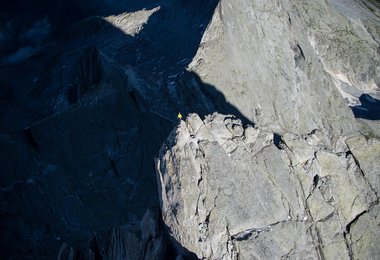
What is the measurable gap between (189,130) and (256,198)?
14.9 ft

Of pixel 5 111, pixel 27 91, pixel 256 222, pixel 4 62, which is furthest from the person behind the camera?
pixel 4 62

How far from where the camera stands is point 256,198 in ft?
74.3

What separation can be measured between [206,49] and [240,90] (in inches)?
202

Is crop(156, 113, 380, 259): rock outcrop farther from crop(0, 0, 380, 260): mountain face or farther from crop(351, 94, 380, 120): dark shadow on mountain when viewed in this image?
crop(351, 94, 380, 120): dark shadow on mountain

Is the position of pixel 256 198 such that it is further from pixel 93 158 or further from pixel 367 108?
pixel 367 108

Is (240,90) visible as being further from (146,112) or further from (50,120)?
(50,120)

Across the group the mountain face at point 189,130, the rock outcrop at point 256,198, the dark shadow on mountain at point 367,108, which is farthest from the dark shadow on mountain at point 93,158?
the dark shadow on mountain at point 367,108

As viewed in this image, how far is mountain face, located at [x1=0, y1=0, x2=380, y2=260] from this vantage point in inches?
888

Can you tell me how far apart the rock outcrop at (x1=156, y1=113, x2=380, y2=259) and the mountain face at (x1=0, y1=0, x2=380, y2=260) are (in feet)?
0.23

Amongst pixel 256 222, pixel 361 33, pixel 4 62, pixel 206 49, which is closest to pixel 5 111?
pixel 4 62

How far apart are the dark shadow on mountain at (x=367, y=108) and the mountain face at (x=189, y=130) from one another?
1.21 feet

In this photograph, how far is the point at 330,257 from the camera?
23.1m

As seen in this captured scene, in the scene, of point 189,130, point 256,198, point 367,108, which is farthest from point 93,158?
point 367,108

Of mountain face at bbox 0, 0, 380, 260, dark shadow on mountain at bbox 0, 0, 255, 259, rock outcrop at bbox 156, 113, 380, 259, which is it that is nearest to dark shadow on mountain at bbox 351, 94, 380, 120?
mountain face at bbox 0, 0, 380, 260
